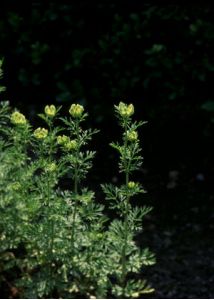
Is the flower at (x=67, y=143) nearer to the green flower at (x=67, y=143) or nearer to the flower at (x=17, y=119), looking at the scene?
the green flower at (x=67, y=143)

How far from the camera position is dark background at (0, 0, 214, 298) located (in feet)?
16.7

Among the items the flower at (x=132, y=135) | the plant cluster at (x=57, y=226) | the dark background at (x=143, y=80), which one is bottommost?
the dark background at (x=143, y=80)

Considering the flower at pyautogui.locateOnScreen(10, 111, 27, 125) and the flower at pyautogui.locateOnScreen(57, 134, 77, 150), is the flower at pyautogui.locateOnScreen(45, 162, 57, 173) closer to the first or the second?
the flower at pyautogui.locateOnScreen(57, 134, 77, 150)

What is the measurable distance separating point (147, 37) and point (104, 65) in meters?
0.40

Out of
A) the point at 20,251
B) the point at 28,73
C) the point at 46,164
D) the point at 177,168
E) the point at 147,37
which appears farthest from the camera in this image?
the point at 28,73

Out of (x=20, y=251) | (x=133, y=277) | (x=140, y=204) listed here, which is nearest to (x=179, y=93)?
(x=140, y=204)

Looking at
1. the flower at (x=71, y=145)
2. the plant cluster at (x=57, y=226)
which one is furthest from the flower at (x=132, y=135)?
the flower at (x=71, y=145)

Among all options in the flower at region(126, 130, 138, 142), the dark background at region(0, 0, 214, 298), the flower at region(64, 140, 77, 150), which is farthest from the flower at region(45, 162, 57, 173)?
the dark background at region(0, 0, 214, 298)

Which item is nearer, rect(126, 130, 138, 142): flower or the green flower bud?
rect(126, 130, 138, 142): flower

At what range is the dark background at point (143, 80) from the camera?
5.08 metres

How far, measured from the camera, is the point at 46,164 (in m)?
3.27

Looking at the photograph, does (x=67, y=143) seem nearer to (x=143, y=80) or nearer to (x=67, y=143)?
(x=67, y=143)

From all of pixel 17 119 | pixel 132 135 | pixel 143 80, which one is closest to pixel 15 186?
pixel 17 119

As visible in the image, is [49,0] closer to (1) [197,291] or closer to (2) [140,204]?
(2) [140,204]
